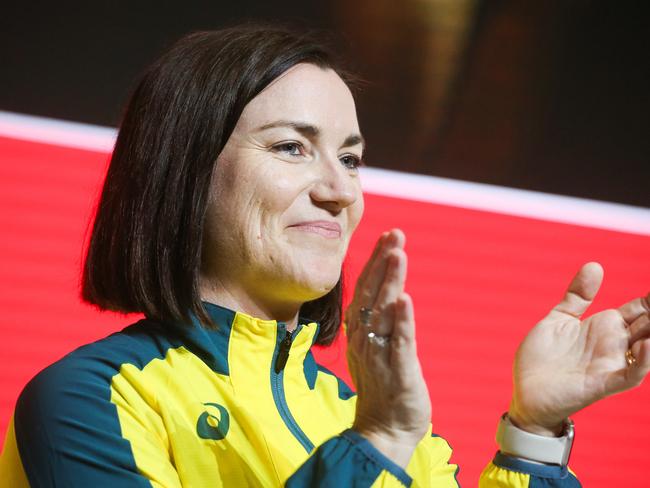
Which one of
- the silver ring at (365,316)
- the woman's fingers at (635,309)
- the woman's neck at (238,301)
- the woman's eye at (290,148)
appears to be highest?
the woman's eye at (290,148)

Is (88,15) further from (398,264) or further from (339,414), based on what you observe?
(398,264)

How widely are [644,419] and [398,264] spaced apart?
57.6 inches

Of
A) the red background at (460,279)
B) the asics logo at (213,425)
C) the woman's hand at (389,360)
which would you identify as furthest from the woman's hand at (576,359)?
the red background at (460,279)

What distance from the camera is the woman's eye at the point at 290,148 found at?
1.24 metres

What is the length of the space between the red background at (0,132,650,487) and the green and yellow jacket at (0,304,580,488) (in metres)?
0.82

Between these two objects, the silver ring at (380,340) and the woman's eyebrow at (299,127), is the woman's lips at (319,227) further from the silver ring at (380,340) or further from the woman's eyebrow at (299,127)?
the silver ring at (380,340)

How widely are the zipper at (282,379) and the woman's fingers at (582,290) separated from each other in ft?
1.29

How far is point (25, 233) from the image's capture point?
6.52 feet

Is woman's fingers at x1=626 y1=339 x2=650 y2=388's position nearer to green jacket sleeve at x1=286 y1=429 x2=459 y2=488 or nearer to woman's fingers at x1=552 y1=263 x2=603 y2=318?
woman's fingers at x1=552 y1=263 x2=603 y2=318

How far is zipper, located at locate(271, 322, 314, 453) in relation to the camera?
3.88ft

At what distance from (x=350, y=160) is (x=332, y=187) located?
13 cm

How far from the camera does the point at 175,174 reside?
122cm

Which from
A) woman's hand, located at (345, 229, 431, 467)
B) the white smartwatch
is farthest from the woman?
woman's hand, located at (345, 229, 431, 467)

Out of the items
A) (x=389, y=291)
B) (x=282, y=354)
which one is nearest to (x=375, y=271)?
(x=389, y=291)
